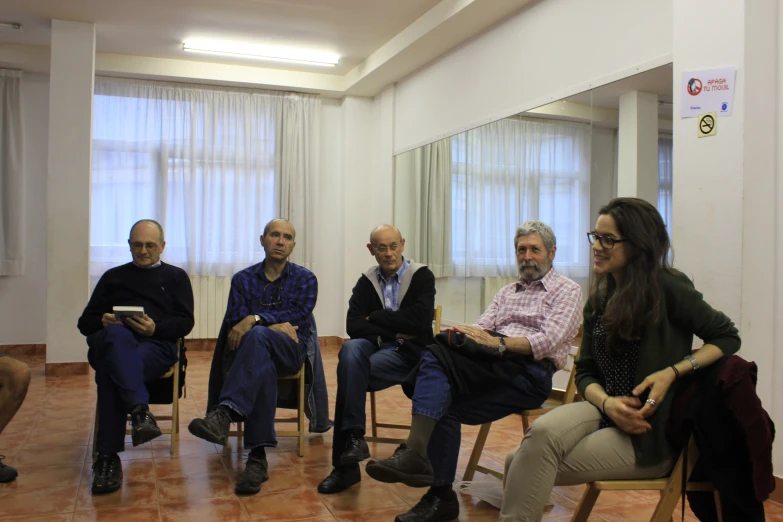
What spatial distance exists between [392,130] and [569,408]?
19.1ft

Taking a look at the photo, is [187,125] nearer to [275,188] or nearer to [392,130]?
[275,188]

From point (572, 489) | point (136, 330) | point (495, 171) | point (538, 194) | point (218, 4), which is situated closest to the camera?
point (572, 489)

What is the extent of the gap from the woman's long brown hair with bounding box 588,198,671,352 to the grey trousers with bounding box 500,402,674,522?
0.29 metres

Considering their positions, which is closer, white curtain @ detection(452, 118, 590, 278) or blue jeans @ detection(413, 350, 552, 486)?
blue jeans @ detection(413, 350, 552, 486)

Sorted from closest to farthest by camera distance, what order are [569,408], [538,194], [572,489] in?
[569,408], [572,489], [538,194]

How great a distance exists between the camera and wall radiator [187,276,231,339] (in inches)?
302

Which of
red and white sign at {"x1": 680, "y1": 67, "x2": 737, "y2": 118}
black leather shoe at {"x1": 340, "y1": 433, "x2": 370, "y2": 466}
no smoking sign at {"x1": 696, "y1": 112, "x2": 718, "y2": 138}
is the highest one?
red and white sign at {"x1": 680, "y1": 67, "x2": 737, "y2": 118}

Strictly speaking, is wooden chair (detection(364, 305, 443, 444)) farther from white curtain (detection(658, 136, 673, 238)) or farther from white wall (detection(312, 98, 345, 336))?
white wall (detection(312, 98, 345, 336))

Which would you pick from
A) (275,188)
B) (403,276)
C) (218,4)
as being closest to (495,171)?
(403,276)

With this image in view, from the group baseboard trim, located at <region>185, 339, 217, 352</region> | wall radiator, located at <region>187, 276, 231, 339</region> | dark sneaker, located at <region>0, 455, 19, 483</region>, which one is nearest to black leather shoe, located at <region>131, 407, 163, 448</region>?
dark sneaker, located at <region>0, 455, 19, 483</region>

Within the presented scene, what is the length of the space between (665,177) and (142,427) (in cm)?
283

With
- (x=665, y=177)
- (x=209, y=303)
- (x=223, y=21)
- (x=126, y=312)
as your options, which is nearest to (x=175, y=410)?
(x=126, y=312)

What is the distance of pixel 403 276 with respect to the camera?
3.58 m

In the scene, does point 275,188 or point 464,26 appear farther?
point 275,188
